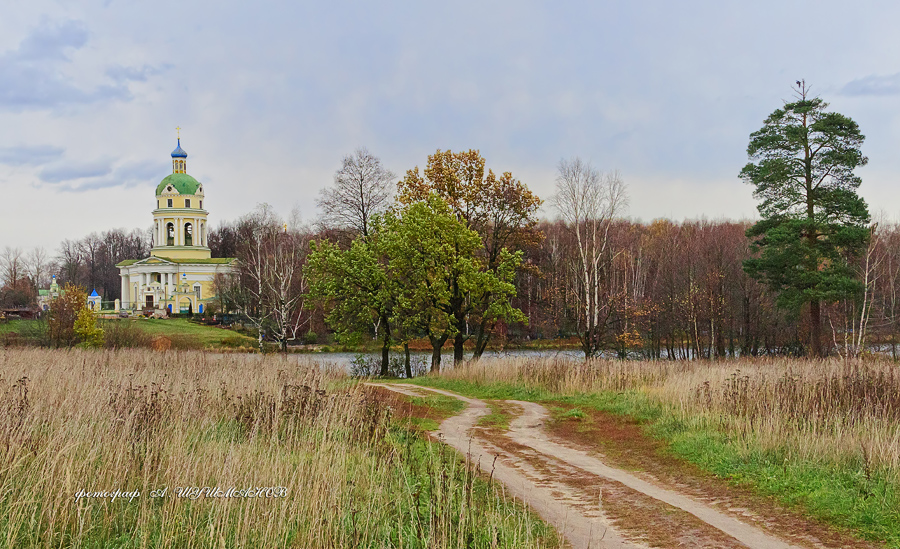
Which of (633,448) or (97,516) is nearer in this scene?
(97,516)

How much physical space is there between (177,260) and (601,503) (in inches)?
3325

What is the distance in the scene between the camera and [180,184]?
86625 mm

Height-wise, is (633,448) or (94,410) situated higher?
(94,410)

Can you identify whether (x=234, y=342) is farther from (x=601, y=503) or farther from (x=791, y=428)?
(x=601, y=503)

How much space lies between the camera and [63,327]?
36031mm

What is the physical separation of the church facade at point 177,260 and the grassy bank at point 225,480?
7712cm

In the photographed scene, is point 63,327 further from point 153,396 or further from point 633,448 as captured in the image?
point 633,448

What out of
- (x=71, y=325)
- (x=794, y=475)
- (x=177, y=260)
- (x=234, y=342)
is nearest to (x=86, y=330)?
(x=71, y=325)

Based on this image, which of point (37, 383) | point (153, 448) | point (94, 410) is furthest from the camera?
point (37, 383)

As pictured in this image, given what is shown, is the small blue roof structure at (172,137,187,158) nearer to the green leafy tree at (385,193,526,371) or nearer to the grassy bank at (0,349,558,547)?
the green leafy tree at (385,193,526,371)

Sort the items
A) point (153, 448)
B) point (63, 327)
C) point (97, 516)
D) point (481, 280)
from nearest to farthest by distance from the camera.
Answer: point (97, 516)
point (153, 448)
point (481, 280)
point (63, 327)

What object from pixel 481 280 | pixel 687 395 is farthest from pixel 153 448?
pixel 481 280

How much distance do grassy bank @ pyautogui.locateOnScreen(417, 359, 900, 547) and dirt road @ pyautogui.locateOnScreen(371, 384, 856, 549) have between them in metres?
1.03

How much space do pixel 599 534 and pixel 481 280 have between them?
72.0 ft
